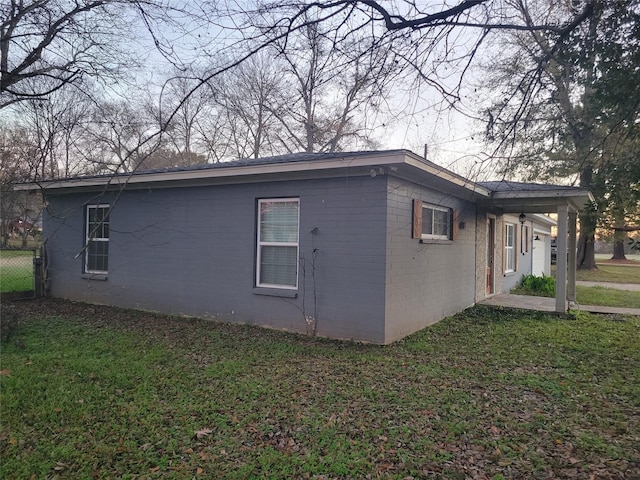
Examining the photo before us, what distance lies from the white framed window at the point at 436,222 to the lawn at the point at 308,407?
220cm

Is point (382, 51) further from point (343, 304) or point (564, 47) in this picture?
point (343, 304)

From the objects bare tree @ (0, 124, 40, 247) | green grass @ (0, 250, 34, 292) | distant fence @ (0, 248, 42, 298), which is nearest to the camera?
bare tree @ (0, 124, 40, 247)

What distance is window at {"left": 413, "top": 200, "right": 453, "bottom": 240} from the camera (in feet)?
24.0

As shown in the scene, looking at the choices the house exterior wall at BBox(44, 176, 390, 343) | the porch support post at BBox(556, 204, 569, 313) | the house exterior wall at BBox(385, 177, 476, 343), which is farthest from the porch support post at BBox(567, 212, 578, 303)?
the house exterior wall at BBox(44, 176, 390, 343)

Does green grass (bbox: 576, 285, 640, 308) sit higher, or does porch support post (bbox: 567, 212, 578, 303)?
porch support post (bbox: 567, 212, 578, 303)

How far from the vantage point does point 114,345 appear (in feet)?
20.0

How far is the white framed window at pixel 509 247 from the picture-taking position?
13798mm

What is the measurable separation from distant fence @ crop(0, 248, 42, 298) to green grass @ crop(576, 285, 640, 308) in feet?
47.5

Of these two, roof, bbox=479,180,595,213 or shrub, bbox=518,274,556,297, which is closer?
roof, bbox=479,180,595,213

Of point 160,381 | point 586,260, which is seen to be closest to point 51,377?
point 160,381

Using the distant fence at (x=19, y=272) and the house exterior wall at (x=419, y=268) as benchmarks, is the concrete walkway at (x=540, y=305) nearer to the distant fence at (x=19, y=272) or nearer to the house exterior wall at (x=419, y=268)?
the house exterior wall at (x=419, y=268)

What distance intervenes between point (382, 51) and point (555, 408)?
4.01 meters

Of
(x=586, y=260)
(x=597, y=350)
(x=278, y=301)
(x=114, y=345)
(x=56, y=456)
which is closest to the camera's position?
(x=56, y=456)

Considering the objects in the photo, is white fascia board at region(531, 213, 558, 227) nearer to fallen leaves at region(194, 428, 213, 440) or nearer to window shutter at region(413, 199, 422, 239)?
window shutter at region(413, 199, 422, 239)
